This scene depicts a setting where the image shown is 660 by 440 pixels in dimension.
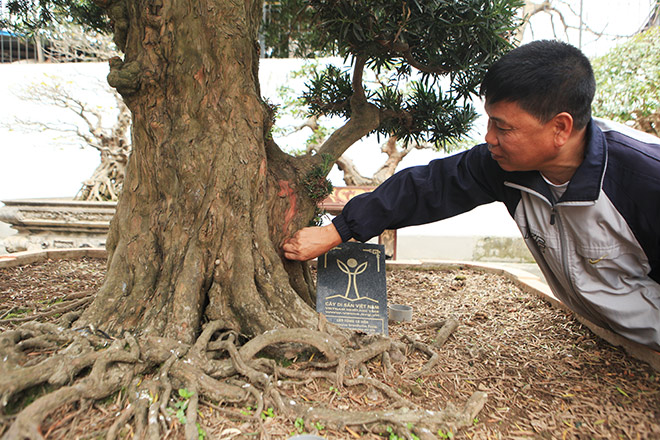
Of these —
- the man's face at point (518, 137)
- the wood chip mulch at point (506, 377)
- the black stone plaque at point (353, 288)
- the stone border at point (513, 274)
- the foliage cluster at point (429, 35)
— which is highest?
the foliage cluster at point (429, 35)

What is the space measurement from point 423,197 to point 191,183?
998mm

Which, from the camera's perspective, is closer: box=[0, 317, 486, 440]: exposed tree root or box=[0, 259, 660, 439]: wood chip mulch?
box=[0, 317, 486, 440]: exposed tree root

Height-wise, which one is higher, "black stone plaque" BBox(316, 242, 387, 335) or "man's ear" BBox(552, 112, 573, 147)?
"man's ear" BBox(552, 112, 573, 147)

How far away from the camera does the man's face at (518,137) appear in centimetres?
138

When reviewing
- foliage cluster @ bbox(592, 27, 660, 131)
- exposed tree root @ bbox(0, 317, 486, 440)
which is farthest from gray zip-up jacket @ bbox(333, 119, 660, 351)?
foliage cluster @ bbox(592, 27, 660, 131)

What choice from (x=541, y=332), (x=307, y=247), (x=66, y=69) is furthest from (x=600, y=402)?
(x=66, y=69)

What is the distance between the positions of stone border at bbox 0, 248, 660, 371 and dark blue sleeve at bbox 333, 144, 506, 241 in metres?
0.88

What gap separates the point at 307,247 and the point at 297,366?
550 millimetres

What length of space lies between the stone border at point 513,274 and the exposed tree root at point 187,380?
0.89m

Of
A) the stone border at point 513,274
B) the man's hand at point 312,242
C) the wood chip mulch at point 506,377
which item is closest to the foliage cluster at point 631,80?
the stone border at point 513,274

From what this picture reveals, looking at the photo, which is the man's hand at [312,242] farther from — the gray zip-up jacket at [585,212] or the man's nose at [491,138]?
the man's nose at [491,138]

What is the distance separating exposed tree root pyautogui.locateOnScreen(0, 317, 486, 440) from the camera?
119 centimetres

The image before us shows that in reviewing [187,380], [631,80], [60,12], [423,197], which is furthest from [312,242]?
[631,80]

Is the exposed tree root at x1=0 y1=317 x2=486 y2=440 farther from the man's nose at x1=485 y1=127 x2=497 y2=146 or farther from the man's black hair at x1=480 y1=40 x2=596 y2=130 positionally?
the man's black hair at x1=480 y1=40 x2=596 y2=130
